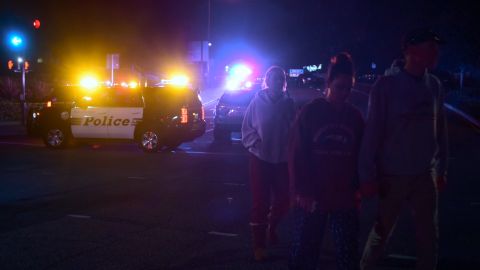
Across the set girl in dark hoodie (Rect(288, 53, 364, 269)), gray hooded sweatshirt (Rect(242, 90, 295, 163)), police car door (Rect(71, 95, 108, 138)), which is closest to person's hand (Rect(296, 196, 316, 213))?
girl in dark hoodie (Rect(288, 53, 364, 269))

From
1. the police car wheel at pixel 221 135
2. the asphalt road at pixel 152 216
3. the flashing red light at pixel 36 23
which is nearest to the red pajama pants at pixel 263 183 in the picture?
the asphalt road at pixel 152 216

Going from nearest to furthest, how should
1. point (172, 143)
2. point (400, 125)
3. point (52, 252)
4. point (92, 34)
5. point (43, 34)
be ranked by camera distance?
point (400, 125)
point (52, 252)
point (172, 143)
point (43, 34)
point (92, 34)

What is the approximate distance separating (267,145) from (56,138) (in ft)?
39.1

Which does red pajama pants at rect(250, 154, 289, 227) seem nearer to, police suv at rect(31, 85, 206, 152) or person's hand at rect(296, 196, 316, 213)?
person's hand at rect(296, 196, 316, 213)

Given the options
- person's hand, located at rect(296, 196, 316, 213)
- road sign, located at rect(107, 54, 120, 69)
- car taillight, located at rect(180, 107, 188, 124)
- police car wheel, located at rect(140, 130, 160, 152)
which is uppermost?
road sign, located at rect(107, 54, 120, 69)

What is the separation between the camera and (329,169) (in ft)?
13.9

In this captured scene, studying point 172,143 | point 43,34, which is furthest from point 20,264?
point 43,34

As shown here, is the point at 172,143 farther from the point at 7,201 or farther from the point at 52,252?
the point at 52,252

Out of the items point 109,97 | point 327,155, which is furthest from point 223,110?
point 327,155

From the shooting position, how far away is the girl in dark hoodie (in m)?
4.23

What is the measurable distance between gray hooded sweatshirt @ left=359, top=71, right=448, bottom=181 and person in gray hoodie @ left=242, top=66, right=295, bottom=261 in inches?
68.3

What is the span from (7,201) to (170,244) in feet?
12.2

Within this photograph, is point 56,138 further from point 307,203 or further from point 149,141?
point 307,203

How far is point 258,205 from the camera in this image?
5988 mm
